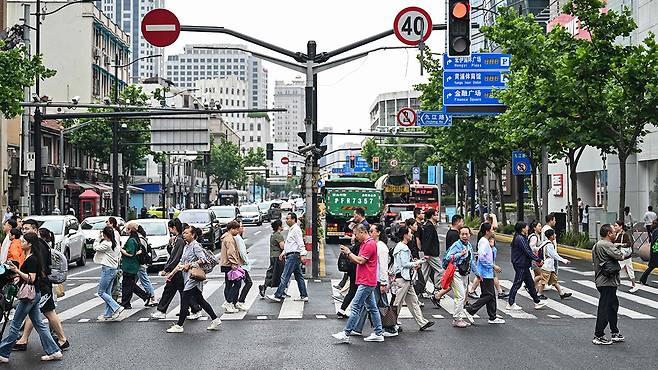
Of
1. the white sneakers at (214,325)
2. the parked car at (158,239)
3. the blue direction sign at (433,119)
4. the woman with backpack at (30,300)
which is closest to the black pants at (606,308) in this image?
the white sneakers at (214,325)

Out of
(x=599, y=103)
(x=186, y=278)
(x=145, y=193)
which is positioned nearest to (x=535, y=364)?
(x=186, y=278)

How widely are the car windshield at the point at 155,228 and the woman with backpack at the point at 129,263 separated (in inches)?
421

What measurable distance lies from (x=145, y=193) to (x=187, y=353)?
7737 centimetres

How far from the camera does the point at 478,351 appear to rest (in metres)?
12.6

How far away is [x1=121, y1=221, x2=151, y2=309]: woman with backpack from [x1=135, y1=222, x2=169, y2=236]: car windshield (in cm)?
1070

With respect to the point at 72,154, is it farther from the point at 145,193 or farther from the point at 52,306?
the point at 52,306

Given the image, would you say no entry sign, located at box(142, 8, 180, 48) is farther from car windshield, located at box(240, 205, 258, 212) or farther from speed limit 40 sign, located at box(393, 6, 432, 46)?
car windshield, located at box(240, 205, 258, 212)

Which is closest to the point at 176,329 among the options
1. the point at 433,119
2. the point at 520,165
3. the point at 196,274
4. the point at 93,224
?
the point at 196,274

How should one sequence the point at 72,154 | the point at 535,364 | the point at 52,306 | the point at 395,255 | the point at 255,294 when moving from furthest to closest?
the point at 72,154 < the point at 255,294 < the point at 395,255 < the point at 52,306 < the point at 535,364

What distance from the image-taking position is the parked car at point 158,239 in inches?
1061

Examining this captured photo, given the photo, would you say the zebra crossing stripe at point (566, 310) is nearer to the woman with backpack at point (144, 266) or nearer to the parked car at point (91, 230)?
the woman with backpack at point (144, 266)

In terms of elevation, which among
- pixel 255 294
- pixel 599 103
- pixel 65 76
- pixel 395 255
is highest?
pixel 65 76

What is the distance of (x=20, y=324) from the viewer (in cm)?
1191

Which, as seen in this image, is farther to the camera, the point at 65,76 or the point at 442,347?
the point at 65,76
